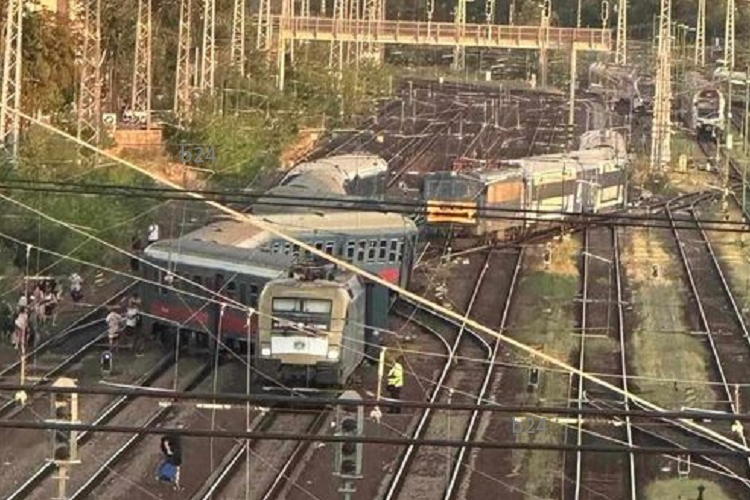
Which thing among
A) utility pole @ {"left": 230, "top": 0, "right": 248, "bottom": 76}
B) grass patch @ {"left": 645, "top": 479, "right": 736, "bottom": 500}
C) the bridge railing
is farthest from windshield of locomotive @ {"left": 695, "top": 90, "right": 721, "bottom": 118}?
grass patch @ {"left": 645, "top": 479, "right": 736, "bottom": 500}

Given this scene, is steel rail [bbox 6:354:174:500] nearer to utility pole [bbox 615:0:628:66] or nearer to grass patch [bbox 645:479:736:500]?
grass patch [bbox 645:479:736:500]

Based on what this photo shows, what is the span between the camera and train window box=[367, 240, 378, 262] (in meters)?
13.6

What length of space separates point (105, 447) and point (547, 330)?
5.25m

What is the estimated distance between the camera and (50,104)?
66.6 ft

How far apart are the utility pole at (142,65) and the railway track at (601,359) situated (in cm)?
708

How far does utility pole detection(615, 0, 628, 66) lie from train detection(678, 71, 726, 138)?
5.87ft

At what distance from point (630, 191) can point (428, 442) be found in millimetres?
19850

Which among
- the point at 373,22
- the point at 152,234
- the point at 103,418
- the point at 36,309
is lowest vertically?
the point at 103,418

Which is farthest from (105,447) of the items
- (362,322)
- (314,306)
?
(362,322)

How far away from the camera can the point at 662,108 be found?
25641mm

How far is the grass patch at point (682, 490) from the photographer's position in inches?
343

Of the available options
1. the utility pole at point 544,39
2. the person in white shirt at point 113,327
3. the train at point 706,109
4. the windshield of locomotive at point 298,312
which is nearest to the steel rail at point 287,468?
the windshield of locomotive at point 298,312

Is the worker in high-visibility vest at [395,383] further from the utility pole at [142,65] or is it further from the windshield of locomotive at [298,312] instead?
the utility pole at [142,65]

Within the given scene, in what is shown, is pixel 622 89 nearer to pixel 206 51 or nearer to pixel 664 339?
pixel 206 51
